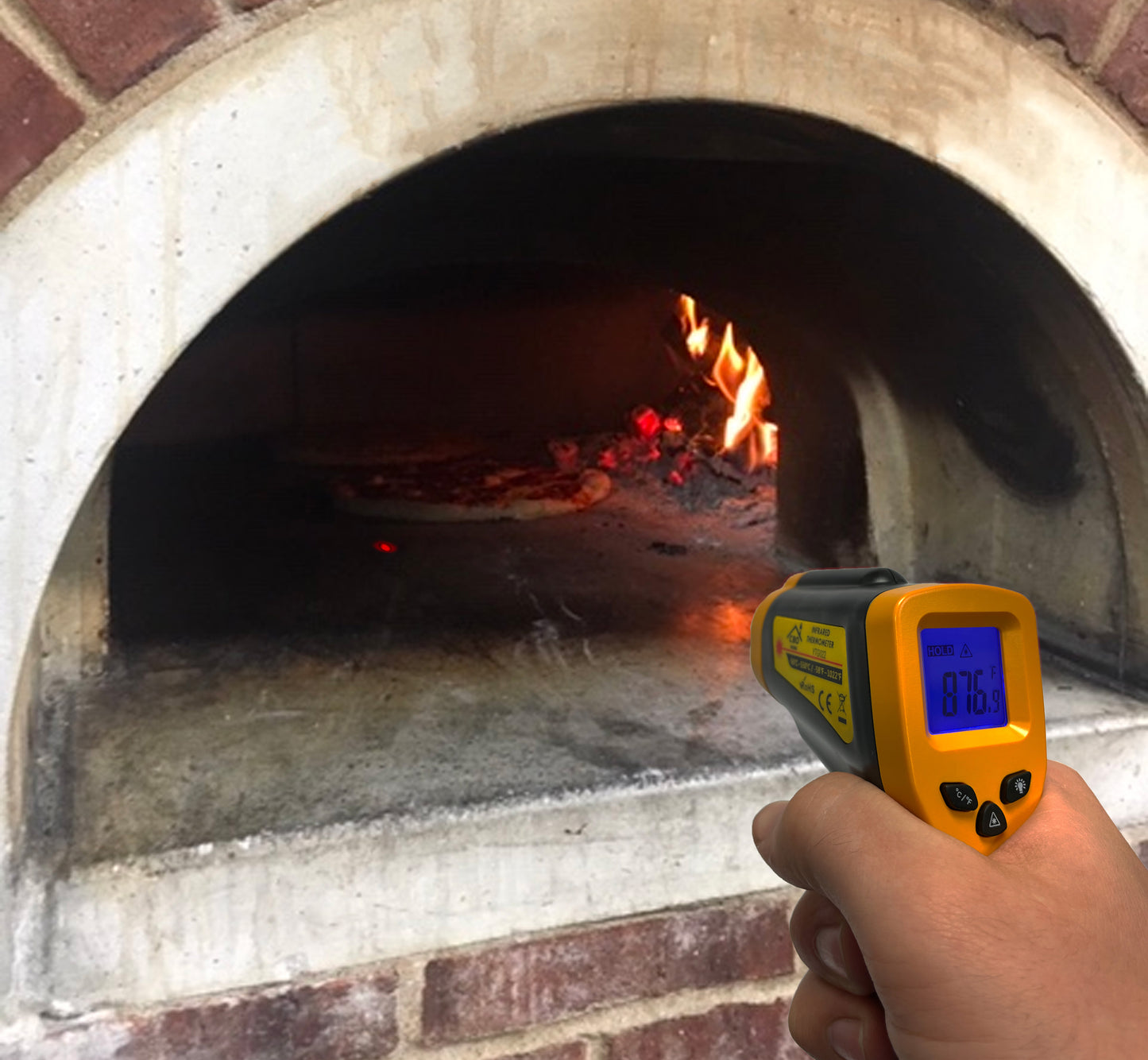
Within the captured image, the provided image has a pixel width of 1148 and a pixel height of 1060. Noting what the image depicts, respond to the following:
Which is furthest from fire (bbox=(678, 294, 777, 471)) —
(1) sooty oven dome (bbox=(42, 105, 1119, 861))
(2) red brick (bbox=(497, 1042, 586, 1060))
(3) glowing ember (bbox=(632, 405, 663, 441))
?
(2) red brick (bbox=(497, 1042, 586, 1060))

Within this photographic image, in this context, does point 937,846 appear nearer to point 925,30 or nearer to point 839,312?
point 925,30

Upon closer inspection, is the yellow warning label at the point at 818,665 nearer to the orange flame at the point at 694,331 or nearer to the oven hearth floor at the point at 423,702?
the oven hearth floor at the point at 423,702

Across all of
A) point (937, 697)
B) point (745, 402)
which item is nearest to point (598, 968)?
point (937, 697)

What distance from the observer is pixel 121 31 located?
0.66 m

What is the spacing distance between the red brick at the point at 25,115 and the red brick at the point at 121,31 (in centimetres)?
3

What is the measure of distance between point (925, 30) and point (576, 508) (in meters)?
1.07

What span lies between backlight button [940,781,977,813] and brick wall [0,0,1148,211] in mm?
641

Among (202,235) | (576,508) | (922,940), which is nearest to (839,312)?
(576,508)

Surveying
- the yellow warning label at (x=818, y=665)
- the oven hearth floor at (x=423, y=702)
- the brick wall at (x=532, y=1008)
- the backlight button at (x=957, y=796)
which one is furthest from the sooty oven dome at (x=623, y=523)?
the backlight button at (x=957, y=796)

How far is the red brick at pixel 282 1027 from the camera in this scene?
29.6 inches

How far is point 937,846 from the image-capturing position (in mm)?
486

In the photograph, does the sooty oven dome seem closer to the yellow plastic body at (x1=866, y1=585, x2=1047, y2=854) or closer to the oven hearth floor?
the oven hearth floor

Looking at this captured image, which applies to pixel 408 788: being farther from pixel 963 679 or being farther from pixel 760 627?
pixel 963 679

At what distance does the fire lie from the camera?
6.10 feet
